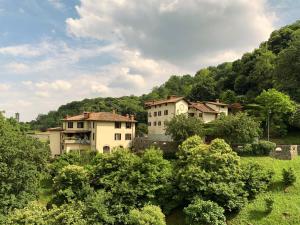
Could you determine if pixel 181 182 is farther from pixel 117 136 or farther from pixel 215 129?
pixel 117 136

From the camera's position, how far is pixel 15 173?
112ft

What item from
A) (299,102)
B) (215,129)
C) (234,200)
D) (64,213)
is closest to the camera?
(64,213)

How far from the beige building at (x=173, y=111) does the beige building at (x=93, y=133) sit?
7226mm

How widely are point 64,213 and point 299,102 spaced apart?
158 ft

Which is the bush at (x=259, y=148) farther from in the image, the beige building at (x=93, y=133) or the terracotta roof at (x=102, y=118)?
the terracotta roof at (x=102, y=118)

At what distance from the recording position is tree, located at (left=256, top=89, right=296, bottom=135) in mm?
53819

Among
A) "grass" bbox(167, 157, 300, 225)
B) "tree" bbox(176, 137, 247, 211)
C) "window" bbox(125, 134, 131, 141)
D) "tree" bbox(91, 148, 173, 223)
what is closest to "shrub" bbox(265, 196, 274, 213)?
"grass" bbox(167, 157, 300, 225)

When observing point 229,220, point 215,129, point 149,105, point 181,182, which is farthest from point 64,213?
point 149,105

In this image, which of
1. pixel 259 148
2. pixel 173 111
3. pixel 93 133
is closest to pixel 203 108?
pixel 173 111

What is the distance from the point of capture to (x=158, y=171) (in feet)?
116

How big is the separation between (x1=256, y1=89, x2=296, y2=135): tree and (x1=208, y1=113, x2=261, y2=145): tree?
1057cm

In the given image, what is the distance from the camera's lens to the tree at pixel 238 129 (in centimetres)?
4425

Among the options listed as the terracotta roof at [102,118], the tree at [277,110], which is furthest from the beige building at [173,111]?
the tree at [277,110]

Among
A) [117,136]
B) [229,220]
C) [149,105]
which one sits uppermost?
[149,105]
